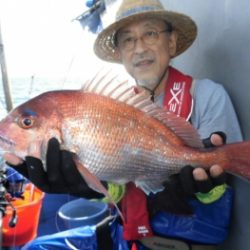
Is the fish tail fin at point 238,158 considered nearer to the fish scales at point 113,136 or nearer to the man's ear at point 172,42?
the fish scales at point 113,136

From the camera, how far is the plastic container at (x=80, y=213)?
353cm

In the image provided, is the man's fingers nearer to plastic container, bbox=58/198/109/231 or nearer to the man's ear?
the man's ear

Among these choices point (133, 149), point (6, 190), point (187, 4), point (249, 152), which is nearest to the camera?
point (249, 152)

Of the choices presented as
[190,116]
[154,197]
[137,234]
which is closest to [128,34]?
[190,116]

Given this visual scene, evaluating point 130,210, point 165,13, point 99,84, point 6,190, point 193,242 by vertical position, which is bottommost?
point 6,190

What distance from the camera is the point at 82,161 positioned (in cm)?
131

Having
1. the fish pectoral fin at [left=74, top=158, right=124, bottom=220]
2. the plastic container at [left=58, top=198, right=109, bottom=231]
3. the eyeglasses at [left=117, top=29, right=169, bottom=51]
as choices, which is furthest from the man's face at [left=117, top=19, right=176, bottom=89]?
the plastic container at [left=58, top=198, right=109, bottom=231]

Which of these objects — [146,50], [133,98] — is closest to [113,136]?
[133,98]

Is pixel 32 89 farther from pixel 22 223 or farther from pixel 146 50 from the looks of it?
pixel 146 50

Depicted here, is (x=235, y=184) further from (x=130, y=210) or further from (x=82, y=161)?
(x=82, y=161)

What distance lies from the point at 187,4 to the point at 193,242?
155cm

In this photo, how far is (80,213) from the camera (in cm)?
391

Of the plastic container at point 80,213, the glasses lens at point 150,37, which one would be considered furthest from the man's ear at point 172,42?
the plastic container at point 80,213

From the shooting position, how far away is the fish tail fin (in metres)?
1.25
